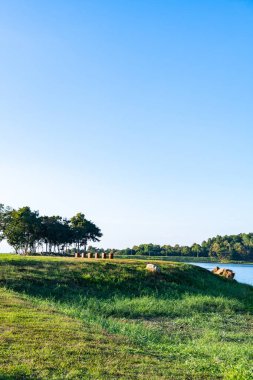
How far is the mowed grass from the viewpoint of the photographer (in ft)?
28.5

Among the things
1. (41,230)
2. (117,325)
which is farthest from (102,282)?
(41,230)

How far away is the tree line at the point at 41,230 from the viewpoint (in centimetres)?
7312

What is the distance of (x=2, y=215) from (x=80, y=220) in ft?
47.7

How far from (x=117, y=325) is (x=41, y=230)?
63138 mm

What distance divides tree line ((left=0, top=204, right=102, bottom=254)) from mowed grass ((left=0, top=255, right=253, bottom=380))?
143 feet

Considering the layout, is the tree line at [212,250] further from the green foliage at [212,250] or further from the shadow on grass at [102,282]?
the shadow on grass at [102,282]

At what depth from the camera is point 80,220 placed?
8300 cm

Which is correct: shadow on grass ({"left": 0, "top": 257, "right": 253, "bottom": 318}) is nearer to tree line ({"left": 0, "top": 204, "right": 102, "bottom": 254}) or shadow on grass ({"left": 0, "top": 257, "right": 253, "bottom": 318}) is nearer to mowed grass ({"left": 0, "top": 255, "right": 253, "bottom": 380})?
mowed grass ({"left": 0, "top": 255, "right": 253, "bottom": 380})

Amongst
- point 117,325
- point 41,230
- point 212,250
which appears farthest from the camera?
point 212,250

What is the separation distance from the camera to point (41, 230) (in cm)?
7619

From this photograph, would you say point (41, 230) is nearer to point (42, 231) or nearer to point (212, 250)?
point (42, 231)

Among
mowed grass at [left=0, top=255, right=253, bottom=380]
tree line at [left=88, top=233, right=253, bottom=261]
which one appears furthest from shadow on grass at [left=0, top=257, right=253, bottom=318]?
tree line at [left=88, top=233, right=253, bottom=261]

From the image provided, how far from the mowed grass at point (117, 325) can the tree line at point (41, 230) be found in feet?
143

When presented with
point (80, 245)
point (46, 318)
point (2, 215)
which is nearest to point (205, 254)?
point (80, 245)
